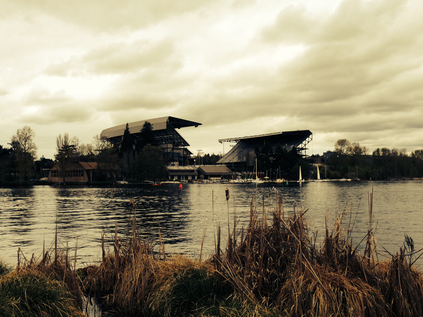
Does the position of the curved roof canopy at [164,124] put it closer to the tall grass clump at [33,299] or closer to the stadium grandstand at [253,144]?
the stadium grandstand at [253,144]

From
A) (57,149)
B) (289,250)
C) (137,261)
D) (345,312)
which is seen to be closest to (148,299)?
(137,261)

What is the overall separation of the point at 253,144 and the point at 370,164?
190 ft

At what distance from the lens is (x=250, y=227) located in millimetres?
7031

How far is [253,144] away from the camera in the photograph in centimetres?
18862

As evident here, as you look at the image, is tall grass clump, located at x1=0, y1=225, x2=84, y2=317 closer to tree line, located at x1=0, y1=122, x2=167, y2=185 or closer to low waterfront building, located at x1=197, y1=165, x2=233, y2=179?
tree line, located at x1=0, y1=122, x2=167, y2=185

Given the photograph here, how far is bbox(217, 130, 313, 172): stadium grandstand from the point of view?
542 feet

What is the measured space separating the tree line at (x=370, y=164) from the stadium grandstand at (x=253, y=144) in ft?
50.1

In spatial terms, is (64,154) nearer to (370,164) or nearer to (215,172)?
(215,172)

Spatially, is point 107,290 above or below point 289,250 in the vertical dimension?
below

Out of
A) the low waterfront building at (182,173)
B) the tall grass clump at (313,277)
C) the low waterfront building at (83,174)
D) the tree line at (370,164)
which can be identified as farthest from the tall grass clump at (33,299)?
the tree line at (370,164)

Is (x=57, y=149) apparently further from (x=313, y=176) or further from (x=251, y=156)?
(x=313, y=176)

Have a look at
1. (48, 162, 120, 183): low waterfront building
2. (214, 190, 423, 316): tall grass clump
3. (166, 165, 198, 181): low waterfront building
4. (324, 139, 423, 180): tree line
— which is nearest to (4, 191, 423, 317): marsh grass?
(214, 190, 423, 316): tall grass clump

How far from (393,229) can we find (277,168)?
366 feet

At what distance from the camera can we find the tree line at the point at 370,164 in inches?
5861
